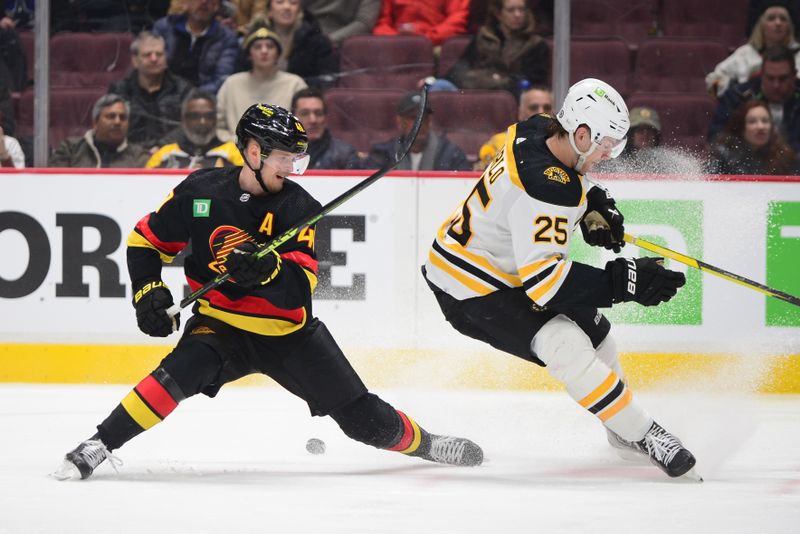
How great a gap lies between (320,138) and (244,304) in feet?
8.17

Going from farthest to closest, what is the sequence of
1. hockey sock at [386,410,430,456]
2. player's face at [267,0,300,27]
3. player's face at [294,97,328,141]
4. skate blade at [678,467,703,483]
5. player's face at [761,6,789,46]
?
1. player's face at [267,0,300,27]
2. player's face at [761,6,789,46]
3. player's face at [294,97,328,141]
4. hockey sock at [386,410,430,456]
5. skate blade at [678,467,703,483]

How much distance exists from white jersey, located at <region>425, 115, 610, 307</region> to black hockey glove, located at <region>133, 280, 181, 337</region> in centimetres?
91

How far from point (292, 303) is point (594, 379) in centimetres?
89

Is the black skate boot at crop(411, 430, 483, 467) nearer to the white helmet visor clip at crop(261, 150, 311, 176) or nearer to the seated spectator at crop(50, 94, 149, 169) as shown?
the white helmet visor clip at crop(261, 150, 311, 176)

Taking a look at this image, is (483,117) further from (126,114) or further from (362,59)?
(126,114)

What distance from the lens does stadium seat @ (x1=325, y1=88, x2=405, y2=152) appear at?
627cm

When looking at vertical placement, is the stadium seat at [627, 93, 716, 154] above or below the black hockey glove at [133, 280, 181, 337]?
above

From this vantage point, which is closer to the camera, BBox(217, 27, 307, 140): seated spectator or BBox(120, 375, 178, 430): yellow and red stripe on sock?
BBox(120, 375, 178, 430): yellow and red stripe on sock

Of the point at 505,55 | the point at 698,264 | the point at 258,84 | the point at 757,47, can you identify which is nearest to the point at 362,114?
the point at 258,84

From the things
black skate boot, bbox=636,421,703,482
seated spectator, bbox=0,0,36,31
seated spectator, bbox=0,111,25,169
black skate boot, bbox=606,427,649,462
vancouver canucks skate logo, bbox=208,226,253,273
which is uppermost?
seated spectator, bbox=0,0,36,31

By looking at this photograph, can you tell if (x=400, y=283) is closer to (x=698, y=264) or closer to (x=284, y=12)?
(x=284, y=12)

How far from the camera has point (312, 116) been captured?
627 cm

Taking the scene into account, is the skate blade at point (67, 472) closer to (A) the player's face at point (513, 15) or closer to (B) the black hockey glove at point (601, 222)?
(B) the black hockey glove at point (601, 222)

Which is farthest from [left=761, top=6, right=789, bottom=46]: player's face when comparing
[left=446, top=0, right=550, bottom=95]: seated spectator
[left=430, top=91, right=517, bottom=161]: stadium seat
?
[left=430, top=91, right=517, bottom=161]: stadium seat
